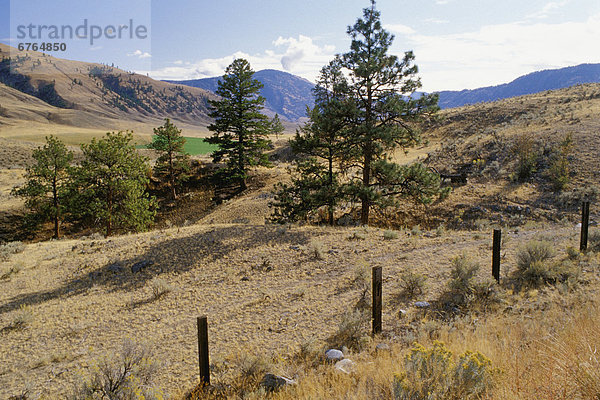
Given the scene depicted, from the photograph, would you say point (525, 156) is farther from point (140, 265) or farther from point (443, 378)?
point (140, 265)

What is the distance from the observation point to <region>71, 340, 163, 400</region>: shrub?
15.4 feet

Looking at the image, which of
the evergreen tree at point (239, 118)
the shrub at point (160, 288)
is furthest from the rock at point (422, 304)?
the evergreen tree at point (239, 118)

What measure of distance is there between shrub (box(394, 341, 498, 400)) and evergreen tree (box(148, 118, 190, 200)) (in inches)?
1317

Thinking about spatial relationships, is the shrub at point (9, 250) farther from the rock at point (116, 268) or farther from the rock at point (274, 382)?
the rock at point (274, 382)

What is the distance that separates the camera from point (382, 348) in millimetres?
5945

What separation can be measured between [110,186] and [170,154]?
1327 cm

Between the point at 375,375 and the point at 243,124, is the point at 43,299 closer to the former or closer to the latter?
the point at 375,375

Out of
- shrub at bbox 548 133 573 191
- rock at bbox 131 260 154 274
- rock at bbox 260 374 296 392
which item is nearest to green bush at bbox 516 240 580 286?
rock at bbox 260 374 296 392

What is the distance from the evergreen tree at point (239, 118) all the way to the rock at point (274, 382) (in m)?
27.0

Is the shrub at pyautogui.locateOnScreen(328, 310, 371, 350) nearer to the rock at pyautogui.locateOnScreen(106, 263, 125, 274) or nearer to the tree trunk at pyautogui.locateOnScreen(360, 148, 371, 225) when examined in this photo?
the tree trunk at pyautogui.locateOnScreen(360, 148, 371, 225)

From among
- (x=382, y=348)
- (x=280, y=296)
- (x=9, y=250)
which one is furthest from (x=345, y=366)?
(x=9, y=250)

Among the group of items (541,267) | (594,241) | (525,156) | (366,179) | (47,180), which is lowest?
(541,267)

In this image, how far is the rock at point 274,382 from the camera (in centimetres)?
518

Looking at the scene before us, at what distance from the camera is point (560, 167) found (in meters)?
19.2
